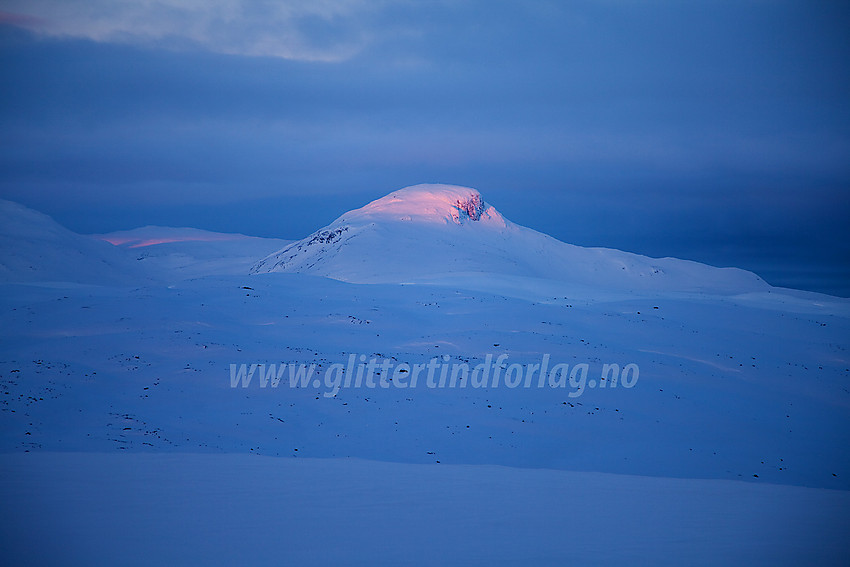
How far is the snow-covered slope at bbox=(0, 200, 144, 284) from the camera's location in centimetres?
7181

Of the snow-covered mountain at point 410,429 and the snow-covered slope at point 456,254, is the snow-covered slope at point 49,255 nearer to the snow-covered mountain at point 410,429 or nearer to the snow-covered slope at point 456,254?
the snow-covered slope at point 456,254

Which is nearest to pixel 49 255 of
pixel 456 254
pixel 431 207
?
pixel 456 254

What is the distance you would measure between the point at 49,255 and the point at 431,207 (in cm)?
5983

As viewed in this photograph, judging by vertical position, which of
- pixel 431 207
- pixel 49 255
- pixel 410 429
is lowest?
pixel 410 429

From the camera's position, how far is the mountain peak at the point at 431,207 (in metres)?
108

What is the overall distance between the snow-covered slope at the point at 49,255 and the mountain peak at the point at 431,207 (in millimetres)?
37900

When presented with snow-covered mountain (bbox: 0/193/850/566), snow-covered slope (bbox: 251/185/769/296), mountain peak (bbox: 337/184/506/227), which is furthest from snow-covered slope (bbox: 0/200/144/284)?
snow-covered mountain (bbox: 0/193/850/566)

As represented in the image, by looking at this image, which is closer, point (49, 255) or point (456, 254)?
point (49, 255)

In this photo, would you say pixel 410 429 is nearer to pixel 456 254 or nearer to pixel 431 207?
pixel 456 254

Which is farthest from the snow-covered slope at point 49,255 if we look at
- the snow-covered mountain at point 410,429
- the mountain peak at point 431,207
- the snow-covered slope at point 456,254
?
the snow-covered mountain at point 410,429

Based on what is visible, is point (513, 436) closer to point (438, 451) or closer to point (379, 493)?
point (438, 451)

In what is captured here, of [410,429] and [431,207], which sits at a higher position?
[431,207]

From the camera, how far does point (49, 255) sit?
77750 millimetres

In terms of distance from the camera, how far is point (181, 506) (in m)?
11.2
